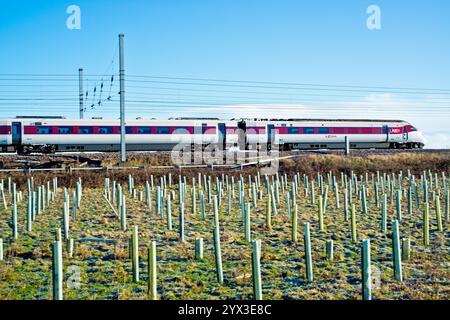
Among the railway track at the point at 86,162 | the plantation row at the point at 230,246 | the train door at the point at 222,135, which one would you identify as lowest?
the plantation row at the point at 230,246

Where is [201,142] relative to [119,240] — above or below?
above

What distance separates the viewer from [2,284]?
7.07m

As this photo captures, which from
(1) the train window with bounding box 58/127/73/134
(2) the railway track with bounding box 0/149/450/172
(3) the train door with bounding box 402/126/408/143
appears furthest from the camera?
(3) the train door with bounding box 402/126/408/143

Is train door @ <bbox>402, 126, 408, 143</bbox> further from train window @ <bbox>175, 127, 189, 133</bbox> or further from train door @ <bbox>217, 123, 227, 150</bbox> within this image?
train window @ <bbox>175, 127, 189, 133</bbox>

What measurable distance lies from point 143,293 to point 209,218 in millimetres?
6864

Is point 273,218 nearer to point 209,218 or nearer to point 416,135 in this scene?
point 209,218

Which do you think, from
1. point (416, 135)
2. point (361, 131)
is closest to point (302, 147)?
point (361, 131)

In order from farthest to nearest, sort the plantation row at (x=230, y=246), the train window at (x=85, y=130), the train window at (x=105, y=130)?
the train window at (x=105, y=130) → the train window at (x=85, y=130) → the plantation row at (x=230, y=246)

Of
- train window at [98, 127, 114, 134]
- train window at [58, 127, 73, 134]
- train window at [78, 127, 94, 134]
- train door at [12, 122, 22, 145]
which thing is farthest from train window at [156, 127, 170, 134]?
train door at [12, 122, 22, 145]

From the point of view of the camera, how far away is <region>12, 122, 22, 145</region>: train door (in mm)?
30047

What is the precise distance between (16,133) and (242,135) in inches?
614

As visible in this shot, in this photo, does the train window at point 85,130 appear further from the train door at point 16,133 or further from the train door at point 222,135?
the train door at point 222,135

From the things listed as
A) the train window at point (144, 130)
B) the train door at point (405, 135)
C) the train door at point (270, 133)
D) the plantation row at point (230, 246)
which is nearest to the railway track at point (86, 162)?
the train window at point (144, 130)

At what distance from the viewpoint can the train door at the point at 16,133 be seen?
98.6 ft
